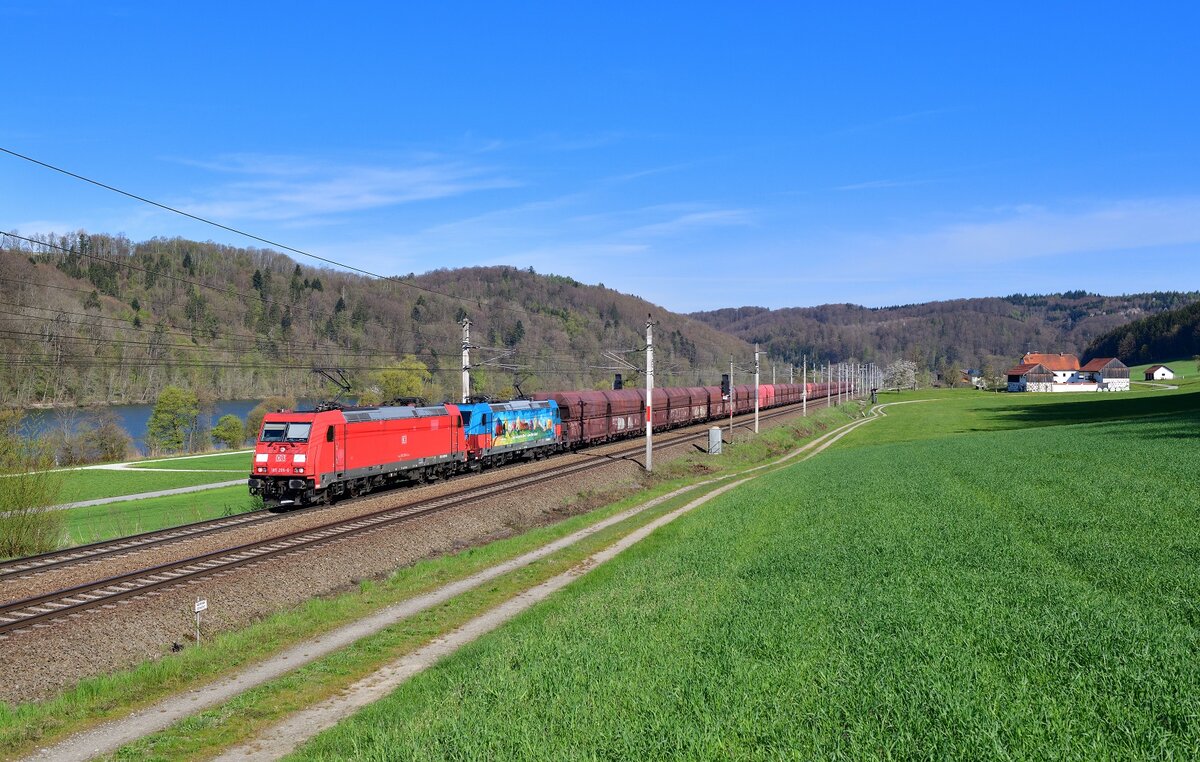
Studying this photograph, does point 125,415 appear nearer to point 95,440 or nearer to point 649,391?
point 95,440

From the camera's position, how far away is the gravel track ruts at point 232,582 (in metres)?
17.5

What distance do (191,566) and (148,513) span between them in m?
27.6

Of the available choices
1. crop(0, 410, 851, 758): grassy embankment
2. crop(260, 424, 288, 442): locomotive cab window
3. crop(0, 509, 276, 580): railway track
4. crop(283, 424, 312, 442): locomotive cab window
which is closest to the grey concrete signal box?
crop(0, 410, 851, 758): grassy embankment

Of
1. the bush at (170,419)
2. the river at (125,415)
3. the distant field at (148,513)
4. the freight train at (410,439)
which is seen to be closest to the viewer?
the freight train at (410,439)

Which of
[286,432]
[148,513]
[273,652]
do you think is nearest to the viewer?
[273,652]

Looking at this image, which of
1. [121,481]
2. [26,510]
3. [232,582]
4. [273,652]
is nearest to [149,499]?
[121,481]

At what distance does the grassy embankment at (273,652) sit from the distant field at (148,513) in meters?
19.4

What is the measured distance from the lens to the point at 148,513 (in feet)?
159

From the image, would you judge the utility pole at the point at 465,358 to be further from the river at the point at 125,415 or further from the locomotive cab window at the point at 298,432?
the river at the point at 125,415

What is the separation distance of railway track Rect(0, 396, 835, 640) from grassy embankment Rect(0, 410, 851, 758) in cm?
328

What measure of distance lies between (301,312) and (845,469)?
124 m

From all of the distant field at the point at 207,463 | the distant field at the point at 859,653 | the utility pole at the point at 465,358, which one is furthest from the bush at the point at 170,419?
the distant field at the point at 859,653

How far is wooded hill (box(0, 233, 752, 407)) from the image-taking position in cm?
10231

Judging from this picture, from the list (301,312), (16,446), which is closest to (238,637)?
(16,446)
